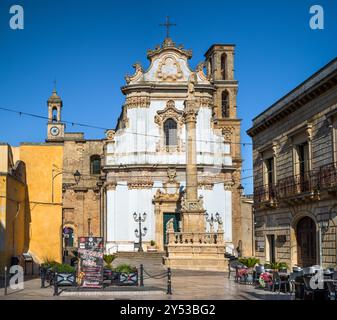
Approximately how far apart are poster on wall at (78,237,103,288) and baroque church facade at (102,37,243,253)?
27143 mm

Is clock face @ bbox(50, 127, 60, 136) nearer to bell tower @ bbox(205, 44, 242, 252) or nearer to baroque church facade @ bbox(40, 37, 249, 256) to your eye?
baroque church facade @ bbox(40, 37, 249, 256)

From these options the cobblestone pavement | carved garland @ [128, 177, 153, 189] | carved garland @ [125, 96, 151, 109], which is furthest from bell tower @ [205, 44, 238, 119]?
the cobblestone pavement

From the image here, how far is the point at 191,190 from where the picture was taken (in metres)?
39.0

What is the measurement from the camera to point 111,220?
4919 centimetres

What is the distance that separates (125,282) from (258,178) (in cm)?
1257

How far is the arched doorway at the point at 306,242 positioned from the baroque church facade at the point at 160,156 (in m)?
21.5

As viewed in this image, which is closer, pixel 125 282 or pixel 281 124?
pixel 125 282

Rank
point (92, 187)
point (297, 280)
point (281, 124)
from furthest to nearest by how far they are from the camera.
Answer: point (92, 187)
point (281, 124)
point (297, 280)

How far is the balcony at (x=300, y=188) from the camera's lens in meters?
23.7

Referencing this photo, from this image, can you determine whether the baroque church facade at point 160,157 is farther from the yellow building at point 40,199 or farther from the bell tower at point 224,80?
the yellow building at point 40,199

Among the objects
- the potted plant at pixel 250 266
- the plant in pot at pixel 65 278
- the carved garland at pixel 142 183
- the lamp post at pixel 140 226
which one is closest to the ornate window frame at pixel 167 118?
the carved garland at pixel 142 183

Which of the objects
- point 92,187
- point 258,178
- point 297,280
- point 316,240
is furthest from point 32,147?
point 92,187

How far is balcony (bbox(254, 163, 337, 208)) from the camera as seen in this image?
77.8 ft

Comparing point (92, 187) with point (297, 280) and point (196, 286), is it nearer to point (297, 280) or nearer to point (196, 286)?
point (196, 286)
